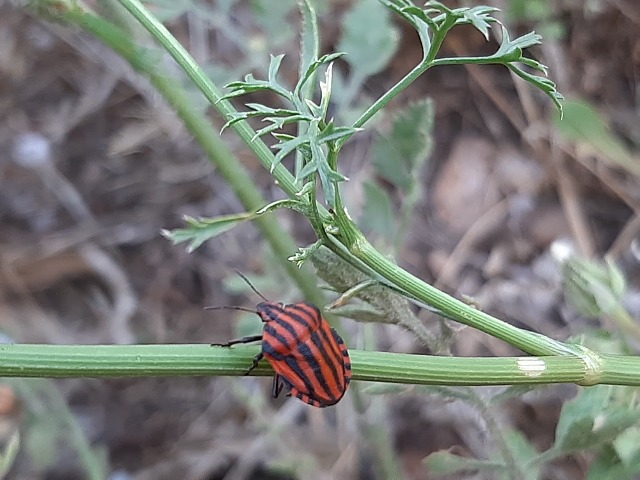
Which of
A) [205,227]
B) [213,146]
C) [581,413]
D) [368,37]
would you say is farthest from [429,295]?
[368,37]

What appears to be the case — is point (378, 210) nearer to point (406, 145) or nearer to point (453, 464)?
point (406, 145)

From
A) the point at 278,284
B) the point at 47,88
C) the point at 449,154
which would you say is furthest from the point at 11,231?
the point at 449,154

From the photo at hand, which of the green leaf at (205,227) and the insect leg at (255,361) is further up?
the green leaf at (205,227)

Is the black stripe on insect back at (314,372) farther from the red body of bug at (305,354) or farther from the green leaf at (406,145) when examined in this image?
the green leaf at (406,145)

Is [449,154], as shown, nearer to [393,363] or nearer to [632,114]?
[632,114]

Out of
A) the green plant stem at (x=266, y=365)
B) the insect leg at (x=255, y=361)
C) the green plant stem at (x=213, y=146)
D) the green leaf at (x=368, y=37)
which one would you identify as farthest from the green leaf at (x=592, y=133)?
the insect leg at (x=255, y=361)

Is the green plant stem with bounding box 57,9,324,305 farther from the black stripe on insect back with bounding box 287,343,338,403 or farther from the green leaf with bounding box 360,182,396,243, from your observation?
the black stripe on insect back with bounding box 287,343,338,403
